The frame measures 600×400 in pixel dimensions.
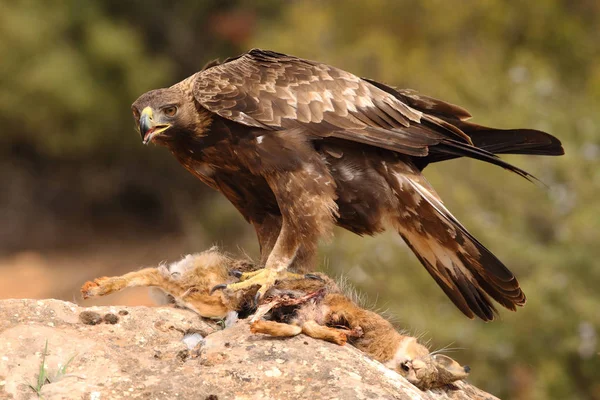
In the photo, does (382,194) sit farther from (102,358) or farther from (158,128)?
(102,358)

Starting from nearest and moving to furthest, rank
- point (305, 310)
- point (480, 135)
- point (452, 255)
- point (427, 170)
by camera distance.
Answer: point (305, 310) < point (452, 255) < point (480, 135) < point (427, 170)

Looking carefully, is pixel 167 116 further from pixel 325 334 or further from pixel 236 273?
pixel 325 334

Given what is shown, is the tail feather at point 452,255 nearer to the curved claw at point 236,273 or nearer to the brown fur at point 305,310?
the brown fur at point 305,310

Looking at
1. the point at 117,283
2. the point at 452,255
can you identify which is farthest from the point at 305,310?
the point at 452,255

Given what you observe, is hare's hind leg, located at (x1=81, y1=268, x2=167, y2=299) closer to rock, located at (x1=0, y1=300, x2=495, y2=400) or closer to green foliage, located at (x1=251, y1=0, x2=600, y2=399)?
rock, located at (x1=0, y1=300, x2=495, y2=400)

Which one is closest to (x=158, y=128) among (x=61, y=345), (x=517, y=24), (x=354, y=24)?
(x=61, y=345)

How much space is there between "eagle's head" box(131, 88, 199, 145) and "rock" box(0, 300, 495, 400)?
115cm

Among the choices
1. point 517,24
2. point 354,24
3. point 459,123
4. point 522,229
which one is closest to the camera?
point 459,123

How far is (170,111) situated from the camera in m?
5.03

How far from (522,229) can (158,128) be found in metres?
6.03

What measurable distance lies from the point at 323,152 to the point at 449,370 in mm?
1392

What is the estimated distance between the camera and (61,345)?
3787 mm

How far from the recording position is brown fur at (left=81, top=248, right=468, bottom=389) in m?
4.16

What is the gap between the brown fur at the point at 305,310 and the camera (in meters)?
4.16
